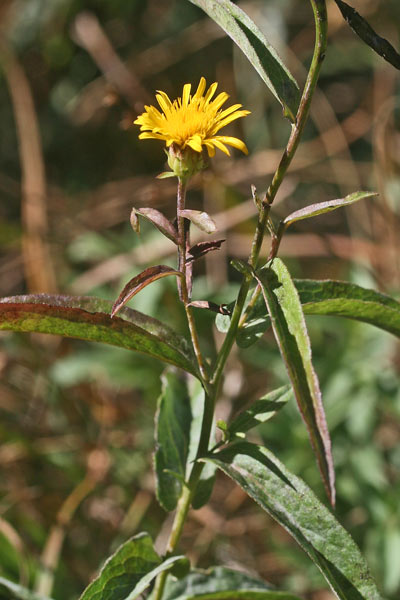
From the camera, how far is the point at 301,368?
0.68 m

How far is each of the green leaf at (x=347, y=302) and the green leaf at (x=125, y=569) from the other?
0.37 meters

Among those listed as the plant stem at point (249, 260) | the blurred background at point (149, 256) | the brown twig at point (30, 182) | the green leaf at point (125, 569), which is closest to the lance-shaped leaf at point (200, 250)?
the plant stem at point (249, 260)

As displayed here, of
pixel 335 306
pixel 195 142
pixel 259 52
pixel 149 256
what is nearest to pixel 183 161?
pixel 195 142

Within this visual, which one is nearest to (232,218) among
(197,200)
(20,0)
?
(197,200)

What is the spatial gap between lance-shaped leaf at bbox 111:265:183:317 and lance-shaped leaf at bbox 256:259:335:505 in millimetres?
128

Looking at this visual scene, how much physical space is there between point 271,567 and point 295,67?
195cm

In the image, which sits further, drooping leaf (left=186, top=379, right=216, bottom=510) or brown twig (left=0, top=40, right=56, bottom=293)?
brown twig (left=0, top=40, right=56, bottom=293)

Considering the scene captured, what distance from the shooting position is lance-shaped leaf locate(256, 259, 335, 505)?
0.66m

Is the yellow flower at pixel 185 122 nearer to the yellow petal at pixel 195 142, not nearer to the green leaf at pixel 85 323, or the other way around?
the yellow petal at pixel 195 142

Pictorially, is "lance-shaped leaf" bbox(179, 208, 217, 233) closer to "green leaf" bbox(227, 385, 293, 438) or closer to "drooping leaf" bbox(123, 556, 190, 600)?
"green leaf" bbox(227, 385, 293, 438)

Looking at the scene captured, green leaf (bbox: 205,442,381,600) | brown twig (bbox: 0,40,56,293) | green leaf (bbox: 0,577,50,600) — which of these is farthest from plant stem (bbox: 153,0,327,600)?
brown twig (bbox: 0,40,56,293)

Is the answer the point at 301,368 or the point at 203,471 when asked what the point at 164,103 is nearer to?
the point at 301,368

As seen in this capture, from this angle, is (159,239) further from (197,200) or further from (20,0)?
(20,0)

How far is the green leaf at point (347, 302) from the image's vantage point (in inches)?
32.0
